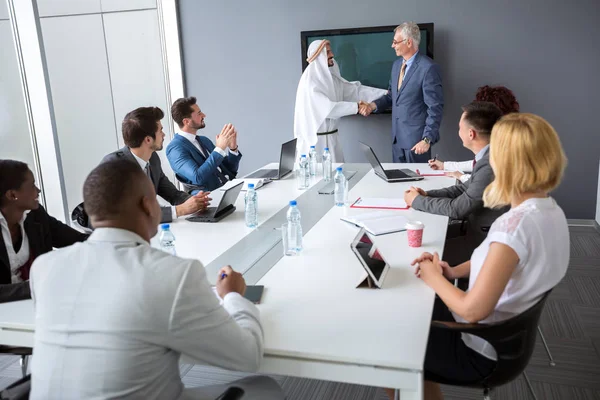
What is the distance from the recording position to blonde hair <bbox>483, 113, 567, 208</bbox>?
1617 mm

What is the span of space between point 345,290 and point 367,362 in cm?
46

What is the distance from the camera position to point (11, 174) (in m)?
2.07

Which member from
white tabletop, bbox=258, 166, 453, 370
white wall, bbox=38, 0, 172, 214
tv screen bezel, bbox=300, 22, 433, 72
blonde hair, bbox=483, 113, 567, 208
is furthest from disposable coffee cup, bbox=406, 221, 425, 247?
white wall, bbox=38, 0, 172, 214

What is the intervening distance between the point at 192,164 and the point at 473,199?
1966 mm

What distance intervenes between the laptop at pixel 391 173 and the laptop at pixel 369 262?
5.31ft

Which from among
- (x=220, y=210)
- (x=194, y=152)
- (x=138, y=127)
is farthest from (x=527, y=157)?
(x=194, y=152)

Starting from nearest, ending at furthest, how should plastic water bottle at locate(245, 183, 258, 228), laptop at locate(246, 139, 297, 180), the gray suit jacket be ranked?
the gray suit jacket < plastic water bottle at locate(245, 183, 258, 228) < laptop at locate(246, 139, 297, 180)

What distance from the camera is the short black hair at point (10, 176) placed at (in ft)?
6.70

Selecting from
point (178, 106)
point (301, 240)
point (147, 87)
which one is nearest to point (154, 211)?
point (301, 240)

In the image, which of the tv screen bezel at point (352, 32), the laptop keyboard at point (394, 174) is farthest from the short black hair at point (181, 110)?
the tv screen bezel at point (352, 32)

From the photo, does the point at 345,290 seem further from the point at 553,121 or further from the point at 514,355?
the point at 553,121

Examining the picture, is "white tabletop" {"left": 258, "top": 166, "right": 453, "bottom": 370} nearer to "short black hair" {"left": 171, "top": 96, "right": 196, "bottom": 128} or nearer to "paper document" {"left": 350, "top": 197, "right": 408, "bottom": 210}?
"paper document" {"left": 350, "top": 197, "right": 408, "bottom": 210}

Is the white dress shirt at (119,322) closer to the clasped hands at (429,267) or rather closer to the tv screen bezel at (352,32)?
the clasped hands at (429,267)

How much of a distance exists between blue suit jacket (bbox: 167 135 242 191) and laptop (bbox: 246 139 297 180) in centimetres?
34
